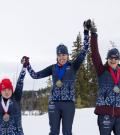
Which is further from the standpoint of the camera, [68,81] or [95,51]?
[68,81]

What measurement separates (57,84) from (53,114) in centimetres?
49

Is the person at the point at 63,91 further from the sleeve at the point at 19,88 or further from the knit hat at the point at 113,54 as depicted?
the knit hat at the point at 113,54

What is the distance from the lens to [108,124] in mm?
8859

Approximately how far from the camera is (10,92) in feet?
29.6

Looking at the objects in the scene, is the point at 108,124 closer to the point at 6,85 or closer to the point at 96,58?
the point at 96,58

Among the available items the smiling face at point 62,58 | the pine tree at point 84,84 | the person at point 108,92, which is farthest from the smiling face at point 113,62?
the pine tree at point 84,84

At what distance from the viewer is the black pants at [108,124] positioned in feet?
29.1

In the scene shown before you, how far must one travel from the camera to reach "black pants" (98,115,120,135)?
29.1ft

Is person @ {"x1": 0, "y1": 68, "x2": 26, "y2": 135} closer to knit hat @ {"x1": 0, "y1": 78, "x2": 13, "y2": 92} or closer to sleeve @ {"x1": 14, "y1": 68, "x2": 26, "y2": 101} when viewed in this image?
knit hat @ {"x1": 0, "y1": 78, "x2": 13, "y2": 92}

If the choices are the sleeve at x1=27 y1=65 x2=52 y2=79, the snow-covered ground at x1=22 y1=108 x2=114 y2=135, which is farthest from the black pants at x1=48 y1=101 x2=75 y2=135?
the snow-covered ground at x1=22 y1=108 x2=114 y2=135

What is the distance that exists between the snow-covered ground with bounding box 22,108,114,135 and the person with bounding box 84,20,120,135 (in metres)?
3.75

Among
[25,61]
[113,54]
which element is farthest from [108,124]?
[25,61]

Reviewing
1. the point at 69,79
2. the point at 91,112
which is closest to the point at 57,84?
the point at 69,79

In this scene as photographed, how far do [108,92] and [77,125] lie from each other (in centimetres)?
536
